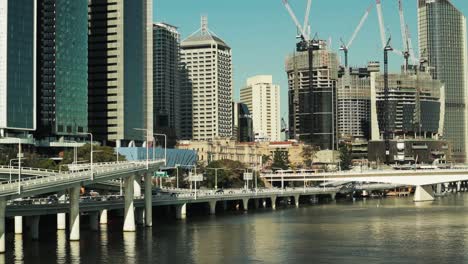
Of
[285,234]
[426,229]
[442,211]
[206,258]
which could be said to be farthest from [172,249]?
[442,211]

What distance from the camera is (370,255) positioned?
4070 inches

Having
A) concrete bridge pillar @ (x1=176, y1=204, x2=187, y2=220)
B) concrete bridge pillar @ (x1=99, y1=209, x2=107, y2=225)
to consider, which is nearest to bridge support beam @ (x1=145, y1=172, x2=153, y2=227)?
concrete bridge pillar @ (x1=99, y1=209, x2=107, y2=225)

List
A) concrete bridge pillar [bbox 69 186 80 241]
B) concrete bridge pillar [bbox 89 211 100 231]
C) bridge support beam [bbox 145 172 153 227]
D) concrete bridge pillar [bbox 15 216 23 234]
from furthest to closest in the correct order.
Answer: bridge support beam [bbox 145 172 153 227] → concrete bridge pillar [bbox 89 211 100 231] → concrete bridge pillar [bbox 15 216 23 234] → concrete bridge pillar [bbox 69 186 80 241]

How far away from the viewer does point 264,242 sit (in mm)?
120750

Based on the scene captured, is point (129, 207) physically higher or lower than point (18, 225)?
higher

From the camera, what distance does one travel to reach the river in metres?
101

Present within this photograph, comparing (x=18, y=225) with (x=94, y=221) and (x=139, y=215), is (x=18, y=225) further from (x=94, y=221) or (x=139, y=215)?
(x=139, y=215)

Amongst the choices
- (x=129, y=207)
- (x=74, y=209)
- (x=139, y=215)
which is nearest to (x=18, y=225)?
(x=74, y=209)

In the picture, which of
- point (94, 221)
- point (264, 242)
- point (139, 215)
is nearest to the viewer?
point (264, 242)

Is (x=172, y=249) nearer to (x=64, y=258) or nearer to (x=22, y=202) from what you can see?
(x=64, y=258)

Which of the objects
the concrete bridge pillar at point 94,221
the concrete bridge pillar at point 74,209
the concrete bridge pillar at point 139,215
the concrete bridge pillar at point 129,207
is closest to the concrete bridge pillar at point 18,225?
the concrete bridge pillar at point 94,221

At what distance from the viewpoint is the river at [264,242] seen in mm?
101125

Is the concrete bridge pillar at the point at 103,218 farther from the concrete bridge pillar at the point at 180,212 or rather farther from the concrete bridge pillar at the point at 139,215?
the concrete bridge pillar at the point at 180,212

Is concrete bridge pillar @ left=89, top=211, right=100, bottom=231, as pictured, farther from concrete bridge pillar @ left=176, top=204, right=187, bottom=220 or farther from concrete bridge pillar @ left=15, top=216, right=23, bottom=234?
concrete bridge pillar @ left=176, top=204, right=187, bottom=220
